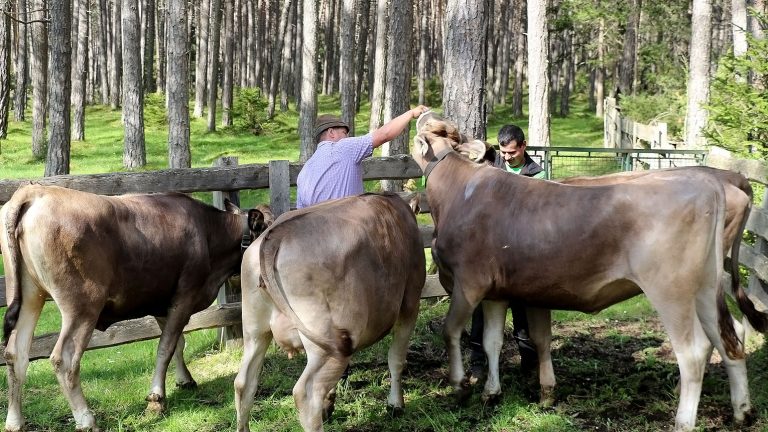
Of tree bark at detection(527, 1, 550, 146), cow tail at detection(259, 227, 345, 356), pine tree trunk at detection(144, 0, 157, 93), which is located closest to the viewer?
cow tail at detection(259, 227, 345, 356)

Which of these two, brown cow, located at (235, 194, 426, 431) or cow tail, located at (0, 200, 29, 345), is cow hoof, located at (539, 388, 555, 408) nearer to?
brown cow, located at (235, 194, 426, 431)

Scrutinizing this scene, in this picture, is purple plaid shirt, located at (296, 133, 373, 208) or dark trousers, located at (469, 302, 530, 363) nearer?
purple plaid shirt, located at (296, 133, 373, 208)

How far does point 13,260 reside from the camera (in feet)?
18.4

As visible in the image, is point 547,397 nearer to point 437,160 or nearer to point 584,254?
point 584,254

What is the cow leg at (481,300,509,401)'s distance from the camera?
627cm

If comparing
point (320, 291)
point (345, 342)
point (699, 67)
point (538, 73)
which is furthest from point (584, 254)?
point (699, 67)

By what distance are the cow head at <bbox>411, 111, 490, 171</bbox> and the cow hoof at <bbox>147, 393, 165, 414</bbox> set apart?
2.78 m

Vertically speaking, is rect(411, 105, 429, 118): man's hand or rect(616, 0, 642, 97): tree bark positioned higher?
rect(616, 0, 642, 97): tree bark

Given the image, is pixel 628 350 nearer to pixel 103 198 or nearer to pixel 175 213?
pixel 175 213

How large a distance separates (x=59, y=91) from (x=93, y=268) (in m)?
12.7

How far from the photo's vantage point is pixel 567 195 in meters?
5.83

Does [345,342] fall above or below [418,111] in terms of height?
below

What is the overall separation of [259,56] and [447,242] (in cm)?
4778

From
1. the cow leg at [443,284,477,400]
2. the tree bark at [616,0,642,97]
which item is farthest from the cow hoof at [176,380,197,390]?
the tree bark at [616,0,642,97]
